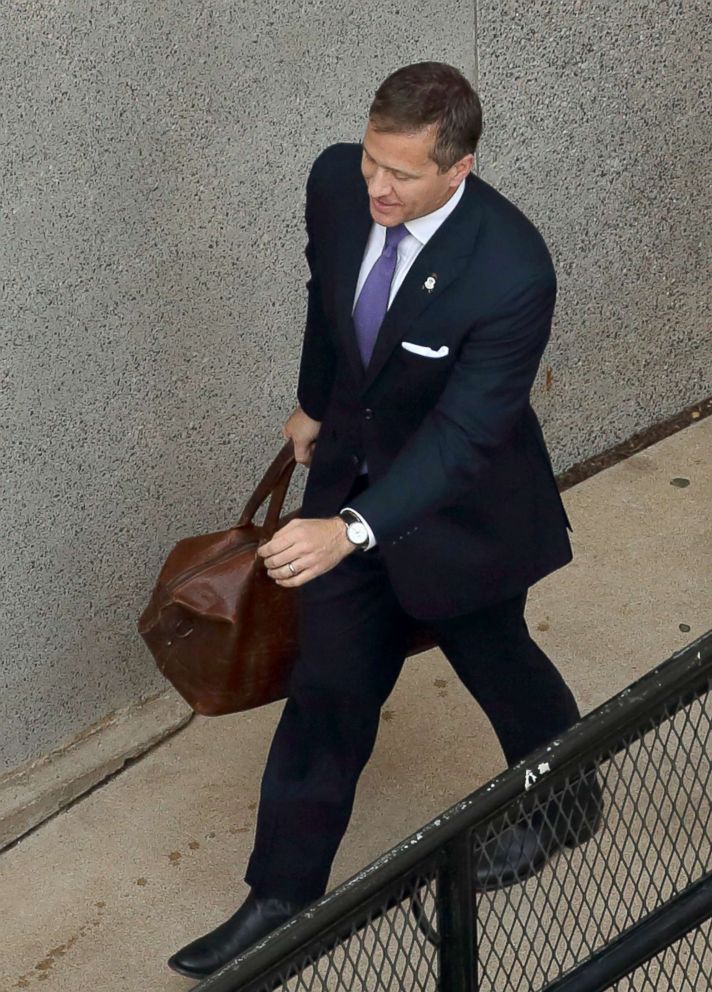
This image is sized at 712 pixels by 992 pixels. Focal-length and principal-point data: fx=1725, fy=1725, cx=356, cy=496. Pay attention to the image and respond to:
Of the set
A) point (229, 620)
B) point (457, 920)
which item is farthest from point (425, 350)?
point (457, 920)

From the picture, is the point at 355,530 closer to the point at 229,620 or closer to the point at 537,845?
the point at 229,620

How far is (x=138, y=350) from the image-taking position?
13.6ft

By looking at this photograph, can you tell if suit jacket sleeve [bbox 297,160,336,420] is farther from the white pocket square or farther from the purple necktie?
→ the white pocket square

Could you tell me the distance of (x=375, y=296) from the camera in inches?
129

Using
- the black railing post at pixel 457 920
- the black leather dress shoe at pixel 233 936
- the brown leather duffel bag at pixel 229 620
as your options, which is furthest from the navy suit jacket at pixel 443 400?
the black railing post at pixel 457 920

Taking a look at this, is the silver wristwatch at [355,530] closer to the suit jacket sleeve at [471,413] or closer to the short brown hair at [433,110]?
the suit jacket sleeve at [471,413]

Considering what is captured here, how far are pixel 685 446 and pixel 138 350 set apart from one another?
7.63ft

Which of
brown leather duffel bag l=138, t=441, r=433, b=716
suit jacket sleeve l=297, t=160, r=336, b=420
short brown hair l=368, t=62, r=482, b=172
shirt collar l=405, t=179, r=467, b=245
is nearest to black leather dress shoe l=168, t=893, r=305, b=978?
brown leather duffel bag l=138, t=441, r=433, b=716

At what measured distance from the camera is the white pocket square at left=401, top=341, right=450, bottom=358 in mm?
3201

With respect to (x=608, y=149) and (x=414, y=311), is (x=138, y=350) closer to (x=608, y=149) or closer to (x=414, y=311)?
(x=414, y=311)

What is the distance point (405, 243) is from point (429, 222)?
2.6 inches

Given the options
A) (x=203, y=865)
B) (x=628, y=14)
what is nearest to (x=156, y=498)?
(x=203, y=865)

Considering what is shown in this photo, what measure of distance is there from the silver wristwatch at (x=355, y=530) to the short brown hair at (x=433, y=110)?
65cm

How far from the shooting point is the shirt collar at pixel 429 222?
319 centimetres
